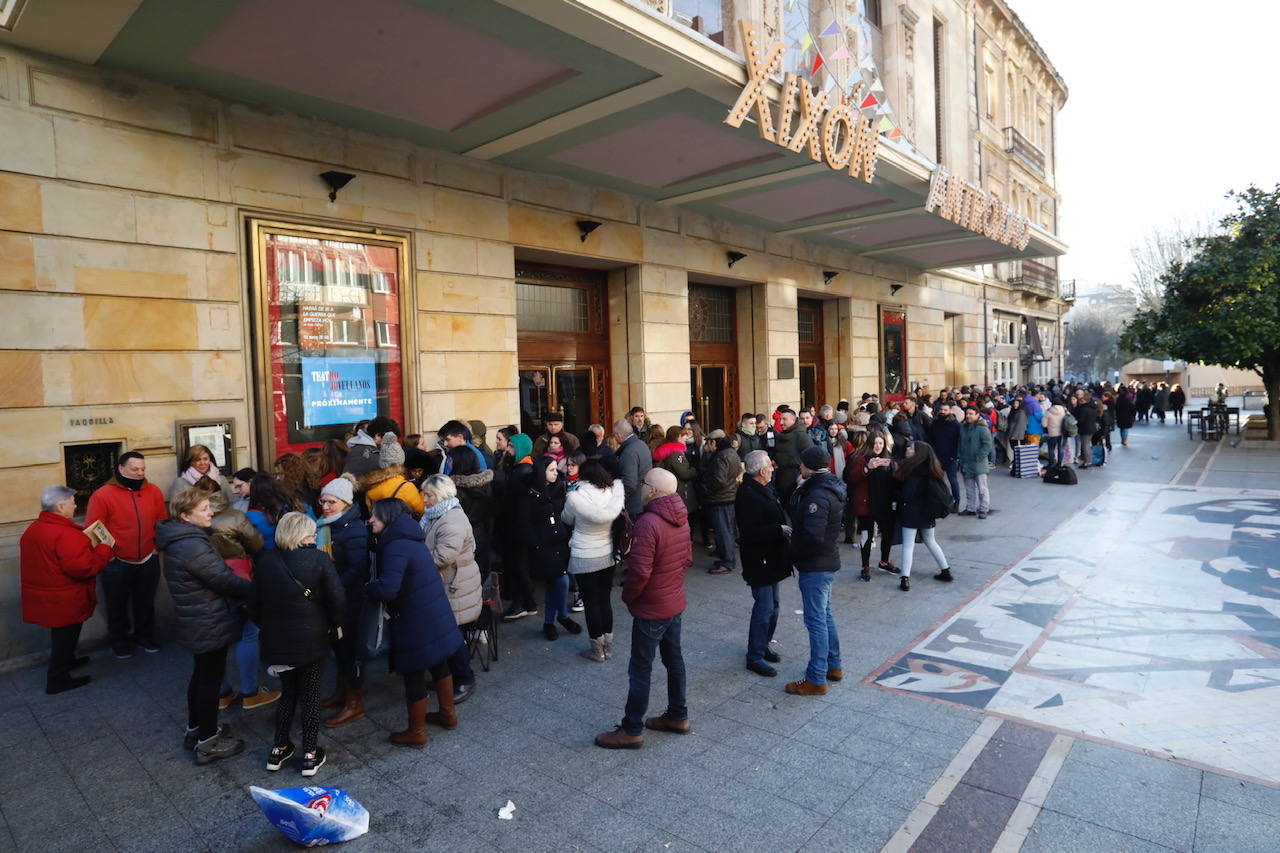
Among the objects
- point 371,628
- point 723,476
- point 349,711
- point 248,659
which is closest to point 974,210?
point 723,476

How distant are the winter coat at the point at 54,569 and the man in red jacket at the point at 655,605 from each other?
434 centimetres

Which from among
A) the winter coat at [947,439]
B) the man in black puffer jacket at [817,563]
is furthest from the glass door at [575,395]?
the man in black puffer jacket at [817,563]

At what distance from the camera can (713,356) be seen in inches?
595

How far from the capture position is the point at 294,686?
4316mm

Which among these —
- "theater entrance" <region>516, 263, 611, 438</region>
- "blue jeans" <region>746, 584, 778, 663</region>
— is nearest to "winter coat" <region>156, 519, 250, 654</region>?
"blue jeans" <region>746, 584, 778, 663</region>

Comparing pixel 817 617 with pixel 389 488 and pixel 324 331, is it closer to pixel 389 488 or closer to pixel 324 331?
pixel 389 488

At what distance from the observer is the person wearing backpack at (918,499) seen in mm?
7609

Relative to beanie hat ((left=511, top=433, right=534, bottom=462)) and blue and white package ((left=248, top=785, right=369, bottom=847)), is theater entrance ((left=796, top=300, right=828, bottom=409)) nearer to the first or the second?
beanie hat ((left=511, top=433, right=534, bottom=462))

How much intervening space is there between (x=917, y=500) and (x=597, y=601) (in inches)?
153

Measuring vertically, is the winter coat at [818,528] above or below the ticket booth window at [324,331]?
below

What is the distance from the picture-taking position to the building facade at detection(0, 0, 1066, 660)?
6207 millimetres

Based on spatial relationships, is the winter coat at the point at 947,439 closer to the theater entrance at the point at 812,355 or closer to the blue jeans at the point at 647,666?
the theater entrance at the point at 812,355

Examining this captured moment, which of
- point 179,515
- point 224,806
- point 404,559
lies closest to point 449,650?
point 404,559

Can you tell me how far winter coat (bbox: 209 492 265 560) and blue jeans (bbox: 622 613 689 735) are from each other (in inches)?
108
